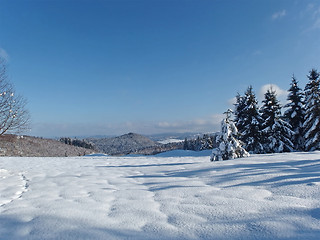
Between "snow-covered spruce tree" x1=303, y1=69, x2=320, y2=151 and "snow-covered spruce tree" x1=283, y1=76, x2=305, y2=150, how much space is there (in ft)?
4.00

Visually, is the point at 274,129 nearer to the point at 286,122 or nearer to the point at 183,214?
the point at 286,122

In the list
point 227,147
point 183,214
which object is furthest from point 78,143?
point 183,214

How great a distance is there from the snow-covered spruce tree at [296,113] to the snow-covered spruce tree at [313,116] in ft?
4.00

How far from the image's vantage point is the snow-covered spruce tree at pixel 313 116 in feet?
56.3

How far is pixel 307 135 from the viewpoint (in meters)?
17.6

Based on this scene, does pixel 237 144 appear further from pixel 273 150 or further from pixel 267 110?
pixel 267 110

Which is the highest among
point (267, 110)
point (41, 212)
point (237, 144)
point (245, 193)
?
point (267, 110)

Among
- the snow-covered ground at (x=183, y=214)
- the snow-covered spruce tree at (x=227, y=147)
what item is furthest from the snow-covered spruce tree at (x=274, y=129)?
the snow-covered ground at (x=183, y=214)

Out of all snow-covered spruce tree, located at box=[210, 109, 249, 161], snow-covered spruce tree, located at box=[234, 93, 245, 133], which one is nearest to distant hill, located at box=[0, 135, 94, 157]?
snow-covered spruce tree, located at box=[234, 93, 245, 133]

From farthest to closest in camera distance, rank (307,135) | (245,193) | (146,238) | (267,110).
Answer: (267,110), (307,135), (245,193), (146,238)

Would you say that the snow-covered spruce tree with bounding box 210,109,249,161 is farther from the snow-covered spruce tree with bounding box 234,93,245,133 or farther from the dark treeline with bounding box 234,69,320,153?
the snow-covered spruce tree with bounding box 234,93,245,133

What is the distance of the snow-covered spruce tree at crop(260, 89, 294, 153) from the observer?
732 inches

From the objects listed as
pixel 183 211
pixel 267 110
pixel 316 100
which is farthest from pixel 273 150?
pixel 183 211

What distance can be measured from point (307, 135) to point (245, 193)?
19.7 metres
